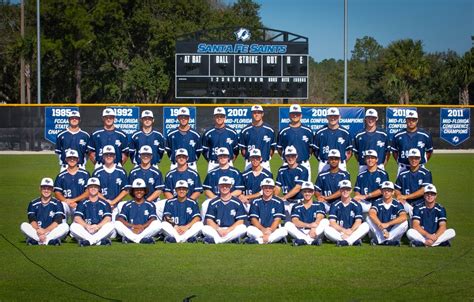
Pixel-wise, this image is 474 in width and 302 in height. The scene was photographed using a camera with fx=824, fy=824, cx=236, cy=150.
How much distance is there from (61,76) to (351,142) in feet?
132

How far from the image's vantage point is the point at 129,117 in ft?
88.7

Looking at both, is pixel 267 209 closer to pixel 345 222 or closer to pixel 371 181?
pixel 345 222

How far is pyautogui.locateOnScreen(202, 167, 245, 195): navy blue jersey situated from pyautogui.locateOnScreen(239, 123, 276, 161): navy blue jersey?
1083 mm

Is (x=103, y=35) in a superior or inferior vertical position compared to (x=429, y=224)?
superior

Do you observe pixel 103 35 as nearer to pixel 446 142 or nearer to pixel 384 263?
pixel 446 142

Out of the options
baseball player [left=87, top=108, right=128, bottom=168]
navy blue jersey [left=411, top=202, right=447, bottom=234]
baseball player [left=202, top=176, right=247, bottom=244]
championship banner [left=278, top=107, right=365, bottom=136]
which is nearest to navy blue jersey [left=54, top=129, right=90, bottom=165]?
baseball player [left=87, top=108, right=128, bottom=168]

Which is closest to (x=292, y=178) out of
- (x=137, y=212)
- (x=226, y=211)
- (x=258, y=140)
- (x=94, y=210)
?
(x=258, y=140)

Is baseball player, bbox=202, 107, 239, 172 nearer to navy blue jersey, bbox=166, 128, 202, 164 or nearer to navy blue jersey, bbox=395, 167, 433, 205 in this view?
navy blue jersey, bbox=166, 128, 202, 164

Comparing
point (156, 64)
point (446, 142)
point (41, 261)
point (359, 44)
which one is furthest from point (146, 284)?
point (359, 44)

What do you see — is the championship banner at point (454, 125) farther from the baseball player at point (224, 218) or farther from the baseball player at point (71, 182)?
the baseball player at point (71, 182)

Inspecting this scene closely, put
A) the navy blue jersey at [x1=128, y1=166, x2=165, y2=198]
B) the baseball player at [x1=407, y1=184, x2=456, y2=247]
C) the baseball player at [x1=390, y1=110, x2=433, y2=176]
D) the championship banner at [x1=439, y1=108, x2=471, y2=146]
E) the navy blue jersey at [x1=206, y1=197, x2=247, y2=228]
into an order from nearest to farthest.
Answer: the baseball player at [x1=407, y1=184, x2=456, y2=247]
the navy blue jersey at [x1=206, y1=197, x2=247, y2=228]
the navy blue jersey at [x1=128, y1=166, x2=165, y2=198]
the baseball player at [x1=390, y1=110, x2=433, y2=176]
the championship banner at [x1=439, y1=108, x2=471, y2=146]

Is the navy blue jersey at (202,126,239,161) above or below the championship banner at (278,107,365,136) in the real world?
below

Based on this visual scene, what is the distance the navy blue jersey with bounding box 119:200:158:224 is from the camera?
1098 centimetres

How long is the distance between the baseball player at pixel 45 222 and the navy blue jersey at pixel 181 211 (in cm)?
138
